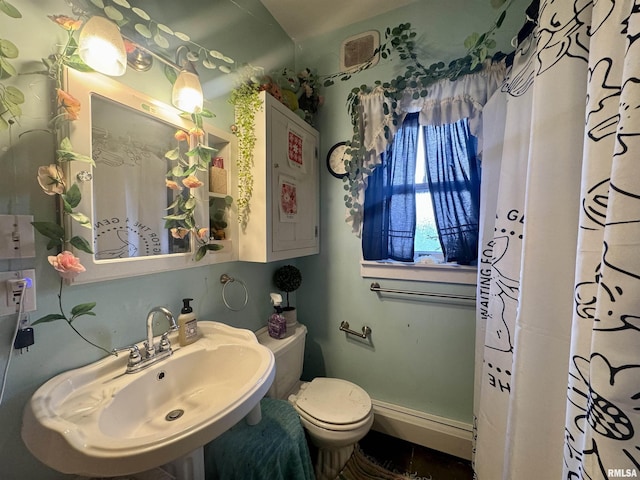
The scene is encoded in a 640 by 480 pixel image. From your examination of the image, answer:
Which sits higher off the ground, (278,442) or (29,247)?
(29,247)

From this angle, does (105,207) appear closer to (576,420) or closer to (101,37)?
(101,37)

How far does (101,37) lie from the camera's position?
2.38ft

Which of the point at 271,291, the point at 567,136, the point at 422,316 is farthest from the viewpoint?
the point at 271,291

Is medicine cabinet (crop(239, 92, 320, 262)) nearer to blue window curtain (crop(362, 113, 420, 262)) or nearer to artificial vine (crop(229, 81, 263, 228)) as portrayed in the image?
artificial vine (crop(229, 81, 263, 228))

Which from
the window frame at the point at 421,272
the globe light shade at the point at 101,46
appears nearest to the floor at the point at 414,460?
the window frame at the point at 421,272

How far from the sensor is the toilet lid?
3.96ft

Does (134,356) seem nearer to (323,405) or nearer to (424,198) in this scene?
(323,405)

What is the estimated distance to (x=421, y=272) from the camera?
148 cm

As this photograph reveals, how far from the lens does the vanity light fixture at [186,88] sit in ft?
3.22

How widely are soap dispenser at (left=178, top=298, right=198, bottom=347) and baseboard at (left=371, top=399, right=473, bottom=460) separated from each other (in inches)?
50.8

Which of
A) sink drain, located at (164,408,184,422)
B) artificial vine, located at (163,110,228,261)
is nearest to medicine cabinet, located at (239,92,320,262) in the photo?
artificial vine, located at (163,110,228,261)

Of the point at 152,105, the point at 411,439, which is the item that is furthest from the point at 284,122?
the point at 411,439

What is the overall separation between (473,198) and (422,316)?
0.75 meters

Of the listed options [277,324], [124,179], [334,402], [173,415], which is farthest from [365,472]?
[124,179]
